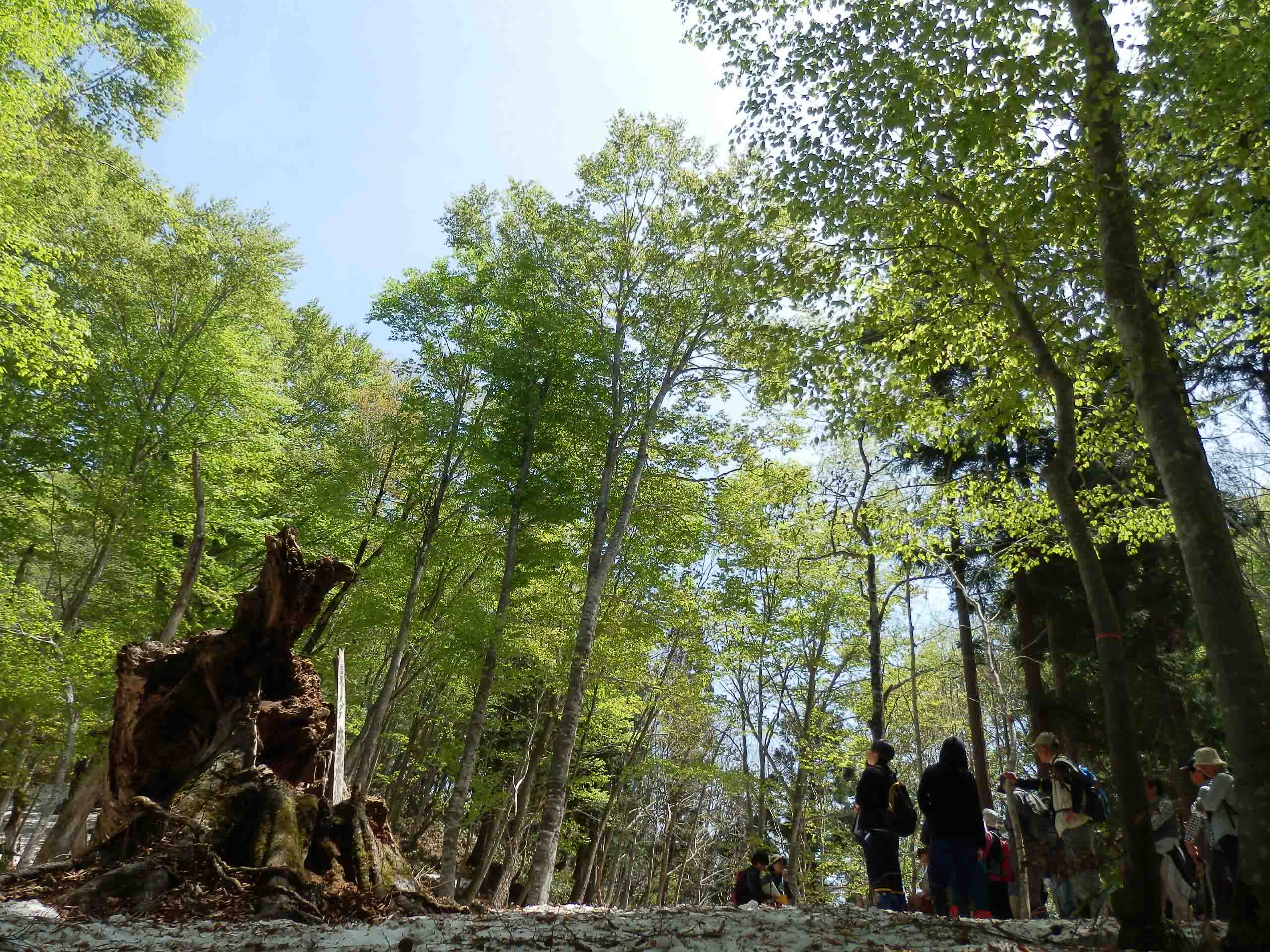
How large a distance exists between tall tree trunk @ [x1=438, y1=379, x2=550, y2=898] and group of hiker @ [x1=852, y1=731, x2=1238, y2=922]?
772 centimetres

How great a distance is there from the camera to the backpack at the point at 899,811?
7441mm

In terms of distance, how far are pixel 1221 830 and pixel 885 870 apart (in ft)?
9.49

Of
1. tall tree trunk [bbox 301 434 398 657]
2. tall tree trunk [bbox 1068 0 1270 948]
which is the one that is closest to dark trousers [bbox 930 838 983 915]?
tall tree trunk [bbox 1068 0 1270 948]

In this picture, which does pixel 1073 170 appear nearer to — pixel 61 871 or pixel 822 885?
pixel 61 871

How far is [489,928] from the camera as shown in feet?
17.4

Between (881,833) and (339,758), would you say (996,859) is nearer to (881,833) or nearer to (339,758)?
(881,833)

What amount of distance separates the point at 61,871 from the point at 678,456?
38.6ft

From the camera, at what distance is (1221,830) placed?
6125 mm

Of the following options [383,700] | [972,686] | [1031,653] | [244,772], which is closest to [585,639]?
[383,700]

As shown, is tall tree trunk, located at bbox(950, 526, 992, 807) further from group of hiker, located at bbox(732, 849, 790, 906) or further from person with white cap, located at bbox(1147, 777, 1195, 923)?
person with white cap, located at bbox(1147, 777, 1195, 923)

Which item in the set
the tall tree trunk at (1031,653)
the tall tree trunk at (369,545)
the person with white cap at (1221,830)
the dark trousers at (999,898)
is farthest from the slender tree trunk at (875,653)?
the tall tree trunk at (369,545)

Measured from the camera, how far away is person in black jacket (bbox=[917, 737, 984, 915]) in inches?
261

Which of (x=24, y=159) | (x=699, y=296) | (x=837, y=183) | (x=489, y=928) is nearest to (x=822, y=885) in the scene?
(x=699, y=296)

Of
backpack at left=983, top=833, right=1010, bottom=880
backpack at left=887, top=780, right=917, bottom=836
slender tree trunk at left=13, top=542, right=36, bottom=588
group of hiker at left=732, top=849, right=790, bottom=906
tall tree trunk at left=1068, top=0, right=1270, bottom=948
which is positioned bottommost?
group of hiker at left=732, top=849, right=790, bottom=906
